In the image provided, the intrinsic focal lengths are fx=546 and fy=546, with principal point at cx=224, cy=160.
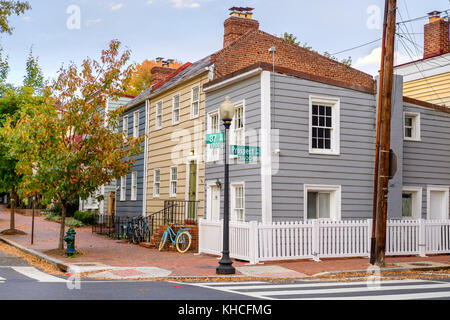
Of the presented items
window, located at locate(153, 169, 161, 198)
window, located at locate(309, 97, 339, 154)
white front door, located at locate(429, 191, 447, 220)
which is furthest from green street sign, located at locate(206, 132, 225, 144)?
window, located at locate(153, 169, 161, 198)

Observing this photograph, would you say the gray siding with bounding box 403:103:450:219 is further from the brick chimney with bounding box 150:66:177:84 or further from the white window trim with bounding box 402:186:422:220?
the brick chimney with bounding box 150:66:177:84

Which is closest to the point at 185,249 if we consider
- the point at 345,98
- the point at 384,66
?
the point at 345,98

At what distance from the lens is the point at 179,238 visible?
20.1 m

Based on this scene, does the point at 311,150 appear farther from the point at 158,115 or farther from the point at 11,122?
the point at 11,122

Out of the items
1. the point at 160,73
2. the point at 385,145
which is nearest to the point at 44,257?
the point at 385,145

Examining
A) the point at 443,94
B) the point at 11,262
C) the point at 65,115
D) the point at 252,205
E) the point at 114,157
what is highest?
the point at 443,94

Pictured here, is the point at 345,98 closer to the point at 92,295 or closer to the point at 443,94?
the point at 443,94

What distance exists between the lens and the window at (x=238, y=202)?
19.0 metres

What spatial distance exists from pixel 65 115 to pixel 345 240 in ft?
33.5

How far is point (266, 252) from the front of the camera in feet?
53.3

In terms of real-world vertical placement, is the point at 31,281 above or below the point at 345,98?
below

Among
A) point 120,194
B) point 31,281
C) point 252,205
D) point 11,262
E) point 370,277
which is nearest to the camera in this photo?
point 31,281

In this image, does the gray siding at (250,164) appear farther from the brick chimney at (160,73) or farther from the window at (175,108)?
the brick chimney at (160,73)

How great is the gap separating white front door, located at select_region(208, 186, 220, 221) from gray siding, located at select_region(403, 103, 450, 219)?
23.1 ft
